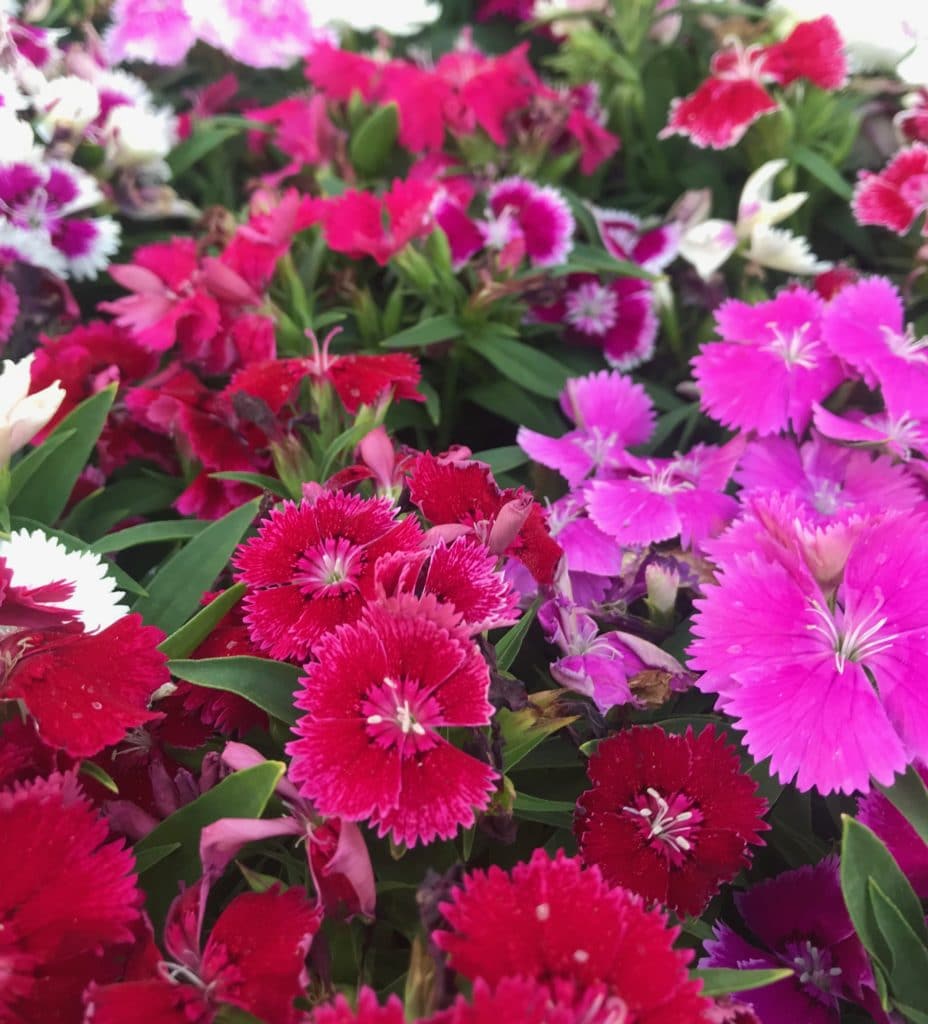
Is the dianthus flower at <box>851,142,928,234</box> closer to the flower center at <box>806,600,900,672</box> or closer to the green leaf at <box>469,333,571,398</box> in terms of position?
the green leaf at <box>469,333,571,398</box>

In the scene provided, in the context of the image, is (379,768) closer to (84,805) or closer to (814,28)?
(84,805)

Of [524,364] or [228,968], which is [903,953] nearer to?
[228,968]

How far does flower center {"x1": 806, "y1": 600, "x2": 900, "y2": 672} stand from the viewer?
27.7 inches

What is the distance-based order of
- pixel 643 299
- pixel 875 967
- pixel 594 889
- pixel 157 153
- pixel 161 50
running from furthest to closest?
pixel 161 50
pixel 157 153
pixel 643 299
pixel 875 967
pixel 594 889

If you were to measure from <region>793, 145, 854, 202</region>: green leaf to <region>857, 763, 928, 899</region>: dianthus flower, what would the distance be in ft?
3.20

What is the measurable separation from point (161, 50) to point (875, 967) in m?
1.73

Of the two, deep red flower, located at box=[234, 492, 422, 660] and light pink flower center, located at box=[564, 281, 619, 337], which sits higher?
deep red flower, located at box=[234, 492, 422, 660]

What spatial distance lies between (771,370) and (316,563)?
1.90ft

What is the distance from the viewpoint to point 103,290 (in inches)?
58.1

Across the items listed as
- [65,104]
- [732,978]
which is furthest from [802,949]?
[65,104]

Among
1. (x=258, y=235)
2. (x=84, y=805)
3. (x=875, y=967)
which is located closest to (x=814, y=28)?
(x=258, y=235)

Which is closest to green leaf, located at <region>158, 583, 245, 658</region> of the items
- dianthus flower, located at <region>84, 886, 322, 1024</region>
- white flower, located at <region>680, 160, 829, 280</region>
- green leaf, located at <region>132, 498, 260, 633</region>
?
green leaf, located at <region>132, 498, 260, 633</region>

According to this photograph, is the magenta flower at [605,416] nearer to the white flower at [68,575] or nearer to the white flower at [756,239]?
the white flower at [756,239]

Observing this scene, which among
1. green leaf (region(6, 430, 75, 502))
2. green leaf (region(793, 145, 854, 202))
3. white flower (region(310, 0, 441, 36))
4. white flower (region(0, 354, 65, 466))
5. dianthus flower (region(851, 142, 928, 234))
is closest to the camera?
white flower (region(0, 354, 65, 466))
